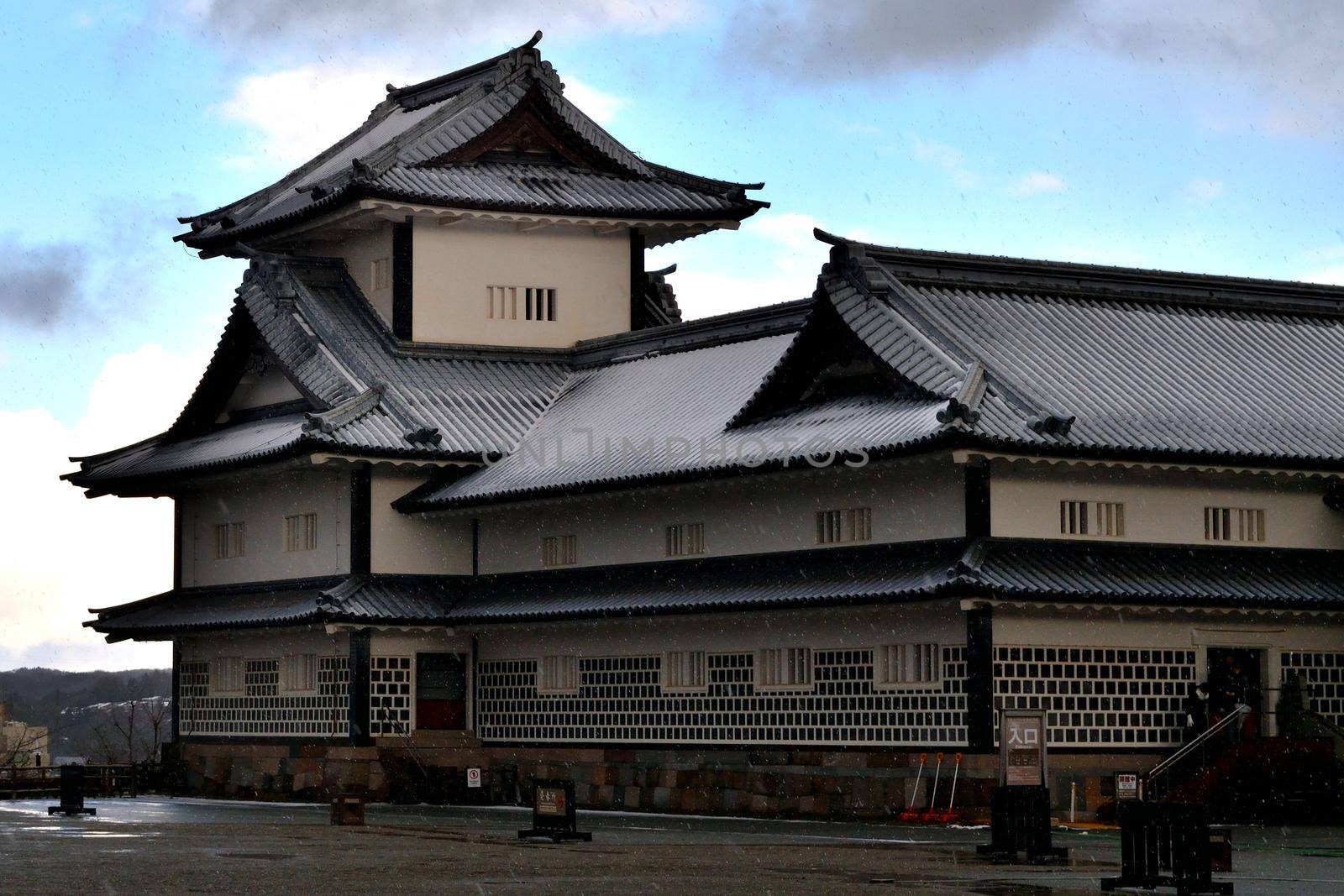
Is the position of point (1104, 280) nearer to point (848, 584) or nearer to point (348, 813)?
point (848, 584)

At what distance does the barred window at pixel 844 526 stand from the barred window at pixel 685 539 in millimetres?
3712

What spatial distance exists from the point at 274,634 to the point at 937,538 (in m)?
19.6

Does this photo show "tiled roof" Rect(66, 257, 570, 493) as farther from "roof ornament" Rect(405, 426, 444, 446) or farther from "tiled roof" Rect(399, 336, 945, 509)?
"tiled roof" Rect(399, 336, 945, 509)

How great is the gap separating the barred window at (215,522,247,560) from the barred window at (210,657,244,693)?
2595 millimetres

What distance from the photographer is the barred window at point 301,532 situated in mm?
55094

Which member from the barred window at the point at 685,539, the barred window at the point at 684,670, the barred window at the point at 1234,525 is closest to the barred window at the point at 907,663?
the barred window at the point at 684,670

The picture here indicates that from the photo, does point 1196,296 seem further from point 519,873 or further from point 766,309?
point 519,873

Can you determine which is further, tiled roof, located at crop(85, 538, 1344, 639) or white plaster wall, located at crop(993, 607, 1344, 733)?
white plaster wall, located at crop(993, 607, 1344, 733)

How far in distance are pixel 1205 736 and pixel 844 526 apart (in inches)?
309

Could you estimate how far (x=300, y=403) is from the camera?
56.3 metres

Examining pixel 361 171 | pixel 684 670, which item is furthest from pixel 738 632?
pixel 361 171

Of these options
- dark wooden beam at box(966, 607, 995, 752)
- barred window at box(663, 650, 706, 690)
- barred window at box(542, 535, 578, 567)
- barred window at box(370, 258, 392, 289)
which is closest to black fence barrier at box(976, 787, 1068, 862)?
dark wooden beam at box(966, 607, 995, 752)

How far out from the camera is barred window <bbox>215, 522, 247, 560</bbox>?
58438mm

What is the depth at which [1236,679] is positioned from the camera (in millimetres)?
44906
